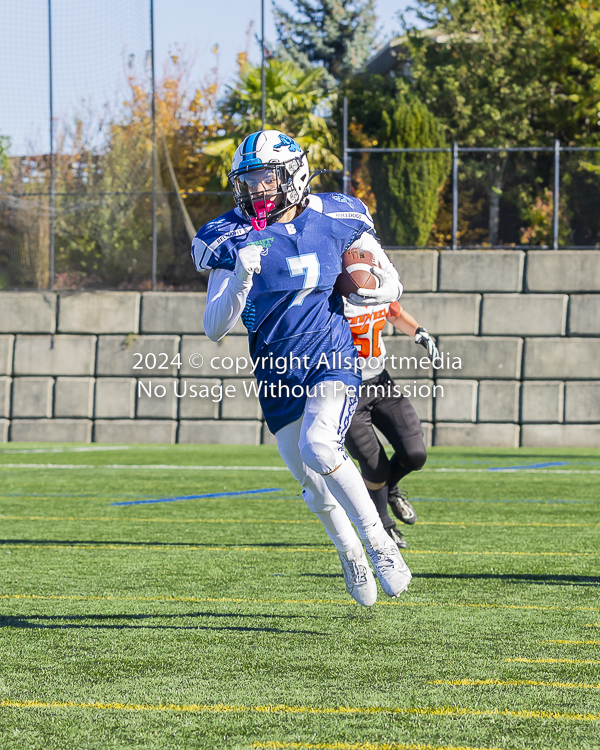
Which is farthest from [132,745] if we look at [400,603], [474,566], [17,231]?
[17,231]

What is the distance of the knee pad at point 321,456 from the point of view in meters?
3.82

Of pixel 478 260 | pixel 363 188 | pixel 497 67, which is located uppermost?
pixel 497 67

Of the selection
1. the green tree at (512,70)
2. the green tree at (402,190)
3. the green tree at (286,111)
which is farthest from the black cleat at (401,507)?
the green tree at (512,70)

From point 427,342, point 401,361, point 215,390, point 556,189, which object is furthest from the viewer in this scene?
point 215,390

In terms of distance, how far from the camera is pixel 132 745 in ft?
8.14

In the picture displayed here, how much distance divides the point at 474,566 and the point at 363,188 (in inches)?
384

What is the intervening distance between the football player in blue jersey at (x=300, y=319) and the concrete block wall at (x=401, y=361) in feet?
32.6

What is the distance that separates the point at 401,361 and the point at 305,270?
1017 cm

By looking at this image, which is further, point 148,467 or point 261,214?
point 148,467

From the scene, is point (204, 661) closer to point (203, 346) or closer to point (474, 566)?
point (474, 566)

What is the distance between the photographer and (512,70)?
26.1 m

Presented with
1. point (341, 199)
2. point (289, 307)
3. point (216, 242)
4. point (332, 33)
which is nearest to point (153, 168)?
point (341, 199)

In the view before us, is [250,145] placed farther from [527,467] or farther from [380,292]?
[527,467]

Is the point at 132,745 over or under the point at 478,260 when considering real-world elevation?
under
